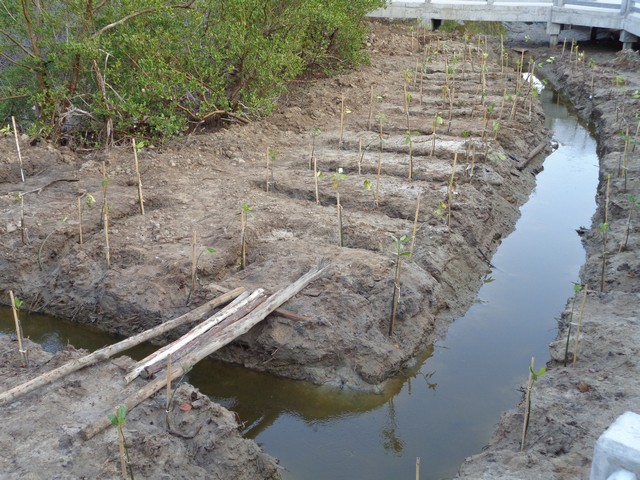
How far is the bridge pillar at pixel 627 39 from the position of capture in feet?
56.4

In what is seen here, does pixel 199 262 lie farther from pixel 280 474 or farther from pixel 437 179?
pixel 437 179

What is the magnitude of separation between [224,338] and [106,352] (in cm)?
85

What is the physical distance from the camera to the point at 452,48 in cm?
1781

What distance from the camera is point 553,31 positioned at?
1919 centimetres

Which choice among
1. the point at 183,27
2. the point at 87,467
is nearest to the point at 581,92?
the point at 183,27

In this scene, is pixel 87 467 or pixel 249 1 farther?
pixel 249 1

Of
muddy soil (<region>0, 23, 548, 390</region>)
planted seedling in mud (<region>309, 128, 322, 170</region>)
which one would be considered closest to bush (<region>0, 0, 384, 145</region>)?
muddy soil (<region>0, 23, 548, 390</region>)

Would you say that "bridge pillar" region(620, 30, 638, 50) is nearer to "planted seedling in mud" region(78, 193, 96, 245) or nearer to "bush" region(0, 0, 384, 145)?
"bush" region(0, 0, 384, 145)

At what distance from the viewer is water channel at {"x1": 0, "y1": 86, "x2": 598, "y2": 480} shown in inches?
200

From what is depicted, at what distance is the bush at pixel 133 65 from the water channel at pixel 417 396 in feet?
11.1

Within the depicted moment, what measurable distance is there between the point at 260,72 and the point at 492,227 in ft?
12.9

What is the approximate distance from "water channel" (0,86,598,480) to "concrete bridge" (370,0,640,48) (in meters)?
→ 11.9

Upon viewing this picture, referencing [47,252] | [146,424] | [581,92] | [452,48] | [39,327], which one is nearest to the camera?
[146,424]

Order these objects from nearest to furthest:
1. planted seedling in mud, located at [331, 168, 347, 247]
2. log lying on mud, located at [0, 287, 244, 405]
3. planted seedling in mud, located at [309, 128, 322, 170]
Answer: log lying on mud, located at [0, 287, 244, 405]
planted seedling in mud, located at [331, 168, 347, 247]
planted seedling in mud, located at [309, 128, 322, 170]
